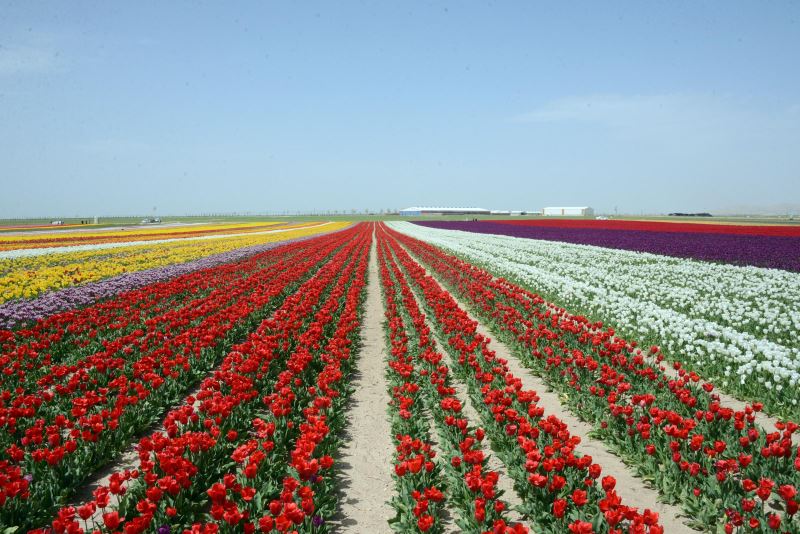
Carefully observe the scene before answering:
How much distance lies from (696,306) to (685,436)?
9.68m

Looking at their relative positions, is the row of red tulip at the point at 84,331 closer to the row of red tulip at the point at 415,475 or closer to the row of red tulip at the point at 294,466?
the row of red tulip at the point at 294,466

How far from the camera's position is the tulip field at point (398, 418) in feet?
14.0

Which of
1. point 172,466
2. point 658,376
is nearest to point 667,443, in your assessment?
point 658,376

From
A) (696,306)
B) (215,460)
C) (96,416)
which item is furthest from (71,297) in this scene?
(696,306)

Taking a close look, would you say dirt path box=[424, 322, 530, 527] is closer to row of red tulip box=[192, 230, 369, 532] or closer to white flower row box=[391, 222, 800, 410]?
row of red tulip box=[192, 230, 369, 532]

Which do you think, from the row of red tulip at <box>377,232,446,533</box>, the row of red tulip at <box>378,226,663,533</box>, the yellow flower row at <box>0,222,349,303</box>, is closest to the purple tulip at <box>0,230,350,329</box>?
the yellow flower row at <box>0,222,349,303</box>

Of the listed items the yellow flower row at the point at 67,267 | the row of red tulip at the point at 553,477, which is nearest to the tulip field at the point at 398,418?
the row of red tulip at the point at 553,477

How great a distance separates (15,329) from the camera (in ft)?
36.9

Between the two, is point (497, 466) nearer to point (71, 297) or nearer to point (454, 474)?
point (454, 474)

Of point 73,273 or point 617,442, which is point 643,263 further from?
point 73,273

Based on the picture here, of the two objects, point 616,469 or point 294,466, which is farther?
point 616,469

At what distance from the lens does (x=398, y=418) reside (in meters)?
6.71

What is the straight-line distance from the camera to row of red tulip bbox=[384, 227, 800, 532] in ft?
14.2

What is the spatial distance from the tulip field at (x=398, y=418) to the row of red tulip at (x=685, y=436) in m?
0.03
